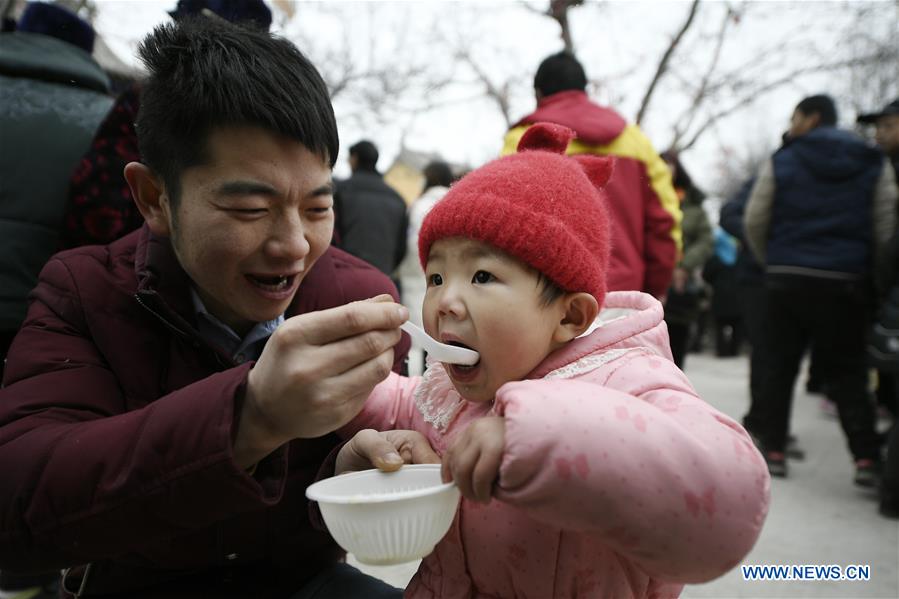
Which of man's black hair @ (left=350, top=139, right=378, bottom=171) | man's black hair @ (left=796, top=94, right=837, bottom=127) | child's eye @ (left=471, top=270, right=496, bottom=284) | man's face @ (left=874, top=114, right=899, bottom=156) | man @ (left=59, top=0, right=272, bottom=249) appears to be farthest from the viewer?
man's black hair @ (left=350, top=139, right=378, bottom=171)

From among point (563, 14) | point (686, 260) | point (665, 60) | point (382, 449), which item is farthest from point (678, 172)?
point (382, 449)

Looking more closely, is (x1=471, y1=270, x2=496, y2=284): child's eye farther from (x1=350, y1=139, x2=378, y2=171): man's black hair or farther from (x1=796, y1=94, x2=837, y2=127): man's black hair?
(x1=350, y1=139, x2=378, y2=171): man's black hair

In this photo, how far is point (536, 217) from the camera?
4.04 ft

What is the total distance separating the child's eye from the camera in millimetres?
1225

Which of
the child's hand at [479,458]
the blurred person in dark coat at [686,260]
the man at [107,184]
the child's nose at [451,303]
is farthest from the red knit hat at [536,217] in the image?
the blurred person in dark coat at [686,260]

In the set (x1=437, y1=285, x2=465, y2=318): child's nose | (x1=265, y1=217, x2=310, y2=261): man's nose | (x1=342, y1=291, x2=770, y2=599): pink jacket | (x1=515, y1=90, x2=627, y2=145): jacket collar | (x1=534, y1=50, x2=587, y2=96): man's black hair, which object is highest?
(x1=534, y1=50, x2=587, y2=96): man's black hair

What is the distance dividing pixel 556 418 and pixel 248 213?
709 millimetres

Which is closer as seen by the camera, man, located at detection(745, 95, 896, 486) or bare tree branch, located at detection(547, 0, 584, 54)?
man, located at detection(745, 95, 896, 486)

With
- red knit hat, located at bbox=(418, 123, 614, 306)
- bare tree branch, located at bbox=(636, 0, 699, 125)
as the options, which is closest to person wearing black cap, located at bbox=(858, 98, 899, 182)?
red knit hat, located at bbox=(418, 123, 614, 306)

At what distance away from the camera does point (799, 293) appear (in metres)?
3.98

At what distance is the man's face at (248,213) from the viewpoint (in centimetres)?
126

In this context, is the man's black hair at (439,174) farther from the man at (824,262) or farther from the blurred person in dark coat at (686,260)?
the man at (824,262)

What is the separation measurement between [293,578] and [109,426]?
65cm

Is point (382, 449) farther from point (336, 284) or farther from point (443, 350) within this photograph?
point (336, 284)
